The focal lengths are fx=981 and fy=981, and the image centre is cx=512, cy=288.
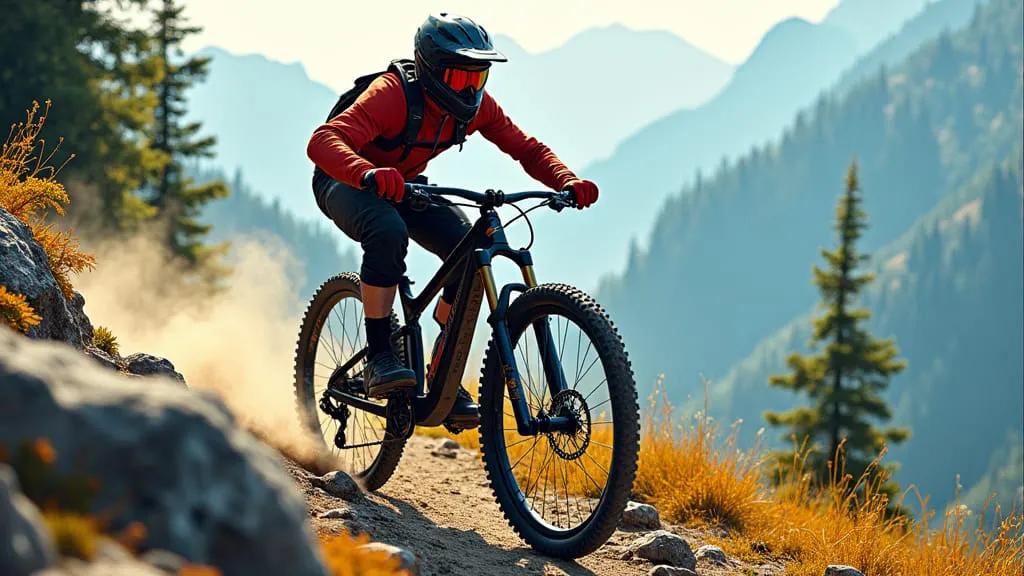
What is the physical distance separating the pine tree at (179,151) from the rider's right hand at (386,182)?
33850 mm

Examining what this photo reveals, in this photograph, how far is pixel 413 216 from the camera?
6.22m

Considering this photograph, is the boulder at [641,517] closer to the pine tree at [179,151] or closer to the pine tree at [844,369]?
the pine tree at [844,369]

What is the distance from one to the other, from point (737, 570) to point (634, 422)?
1.86 meters

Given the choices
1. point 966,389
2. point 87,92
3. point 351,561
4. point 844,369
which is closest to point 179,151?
point 87,92

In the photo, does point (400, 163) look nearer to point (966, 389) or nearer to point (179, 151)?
point (179, 151)

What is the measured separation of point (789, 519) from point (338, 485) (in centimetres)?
333

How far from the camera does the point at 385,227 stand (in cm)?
554

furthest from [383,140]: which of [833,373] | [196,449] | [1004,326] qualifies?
[1004,326]

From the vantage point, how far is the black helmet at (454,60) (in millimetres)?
5656

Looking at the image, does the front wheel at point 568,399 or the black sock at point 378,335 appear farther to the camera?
the black sock at point 378,335

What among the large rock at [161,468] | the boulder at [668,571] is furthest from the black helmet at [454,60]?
the large rock at [161,468]

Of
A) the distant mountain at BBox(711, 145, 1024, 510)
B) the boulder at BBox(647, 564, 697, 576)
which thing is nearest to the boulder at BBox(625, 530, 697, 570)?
the boulder at BBox(647, 564, 697, 576)

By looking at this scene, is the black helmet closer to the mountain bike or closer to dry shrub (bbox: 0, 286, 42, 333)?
the mountain bike

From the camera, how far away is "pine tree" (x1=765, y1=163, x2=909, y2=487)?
31375 mm
